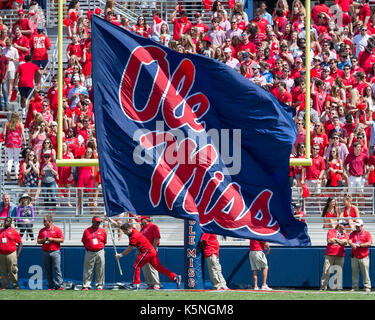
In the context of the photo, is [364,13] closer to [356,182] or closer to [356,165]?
[356,165]

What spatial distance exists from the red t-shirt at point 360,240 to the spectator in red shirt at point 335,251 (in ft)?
0.46

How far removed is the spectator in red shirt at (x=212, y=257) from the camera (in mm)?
16281

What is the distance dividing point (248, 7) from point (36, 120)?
26.7ft

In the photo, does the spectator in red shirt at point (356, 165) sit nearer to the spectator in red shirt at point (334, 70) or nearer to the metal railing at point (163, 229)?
the metal railing at point (163, 229)

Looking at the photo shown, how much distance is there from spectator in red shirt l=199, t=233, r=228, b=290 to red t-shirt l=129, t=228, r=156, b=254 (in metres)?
0.82

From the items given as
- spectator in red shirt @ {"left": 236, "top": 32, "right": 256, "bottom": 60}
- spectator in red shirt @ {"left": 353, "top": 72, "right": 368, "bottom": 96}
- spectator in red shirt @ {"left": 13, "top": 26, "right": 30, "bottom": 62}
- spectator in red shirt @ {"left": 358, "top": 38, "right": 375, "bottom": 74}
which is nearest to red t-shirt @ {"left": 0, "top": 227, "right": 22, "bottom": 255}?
spectator in red shirt @ {"left": 13, "top": 26, "right": 30, "bottom": 62}

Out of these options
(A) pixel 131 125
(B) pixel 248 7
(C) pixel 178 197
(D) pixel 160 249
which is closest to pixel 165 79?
(A) pixel 131 125

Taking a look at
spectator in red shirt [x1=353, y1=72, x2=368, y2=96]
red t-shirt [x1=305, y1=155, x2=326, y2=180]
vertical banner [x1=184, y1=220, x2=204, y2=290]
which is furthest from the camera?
spectator in red shirt [x1=353, y1=72, x2=368, y2=96]

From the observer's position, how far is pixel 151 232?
16.6m

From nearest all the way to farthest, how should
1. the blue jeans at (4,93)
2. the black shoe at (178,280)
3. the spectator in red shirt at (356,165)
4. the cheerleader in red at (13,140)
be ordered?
1. the black shoe at (178,280)
2. the spectator in red shirt at (356,165)
3. the cheerleader in red at (13,140)
4. the blue jeans at (4,93)

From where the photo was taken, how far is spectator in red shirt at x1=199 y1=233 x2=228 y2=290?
53.4ft

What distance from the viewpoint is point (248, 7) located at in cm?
2538

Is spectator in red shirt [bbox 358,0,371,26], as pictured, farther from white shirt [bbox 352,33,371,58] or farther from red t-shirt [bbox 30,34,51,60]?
red t-shirt [bbox 30,34,51,60]

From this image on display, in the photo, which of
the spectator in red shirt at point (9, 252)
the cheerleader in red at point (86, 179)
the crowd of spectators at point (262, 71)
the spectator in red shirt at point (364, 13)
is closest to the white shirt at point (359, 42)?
the crowd of spectators at point (262, 71)
